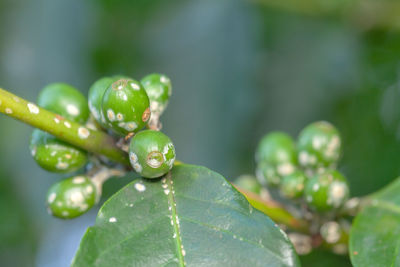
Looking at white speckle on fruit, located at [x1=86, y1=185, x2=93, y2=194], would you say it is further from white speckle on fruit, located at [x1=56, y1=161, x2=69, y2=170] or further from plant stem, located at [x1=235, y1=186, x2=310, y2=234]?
plant stem, located at [x1=235, y1=186, x2=310, y2=234]

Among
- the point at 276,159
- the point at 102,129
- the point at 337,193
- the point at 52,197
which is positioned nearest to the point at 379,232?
the point at 337,193

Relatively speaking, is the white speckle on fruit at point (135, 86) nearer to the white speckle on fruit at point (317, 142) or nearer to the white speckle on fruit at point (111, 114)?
the white speckle on fruit at point (111, 114)

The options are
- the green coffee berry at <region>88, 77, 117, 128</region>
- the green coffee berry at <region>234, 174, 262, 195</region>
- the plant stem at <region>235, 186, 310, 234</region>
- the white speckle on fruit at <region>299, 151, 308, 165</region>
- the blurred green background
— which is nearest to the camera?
the green coffee berry at <region>88, 77, 117, 128</region>

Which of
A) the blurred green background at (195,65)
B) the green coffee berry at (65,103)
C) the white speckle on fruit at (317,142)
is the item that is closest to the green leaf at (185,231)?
the green coffee berry at (65,103)

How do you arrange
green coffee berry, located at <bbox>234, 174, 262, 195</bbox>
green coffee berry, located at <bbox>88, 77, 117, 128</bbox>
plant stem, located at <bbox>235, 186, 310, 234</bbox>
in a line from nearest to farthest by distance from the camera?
green coffee berry, located at <bbox>88, 77, 117, 128</bbox> < plant stem, located at <bbox>235, 186, 310, 234</bbox> < green coffee berry, located at <bbox>234, 174, 262, 195</bbox>

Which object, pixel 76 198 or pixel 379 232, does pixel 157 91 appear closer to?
pixel 76 198

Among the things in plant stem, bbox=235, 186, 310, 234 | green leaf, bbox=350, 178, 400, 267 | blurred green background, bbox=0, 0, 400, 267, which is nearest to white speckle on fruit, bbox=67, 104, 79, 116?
plant stem, bbox=235, 186, 310, 234
